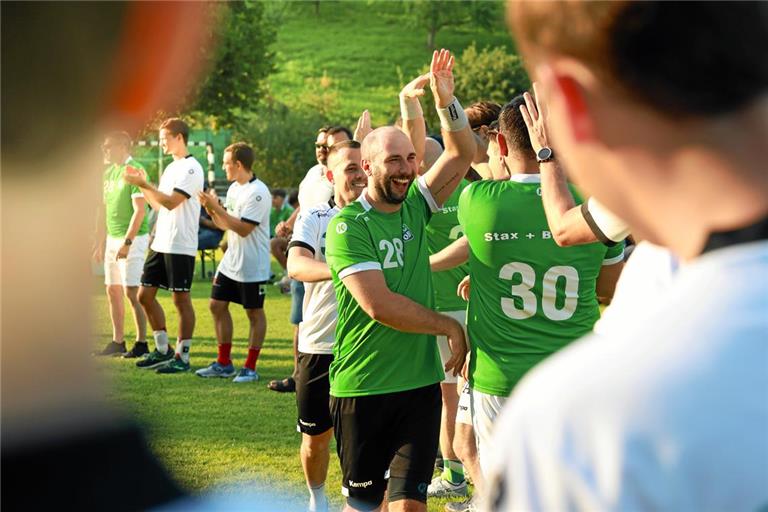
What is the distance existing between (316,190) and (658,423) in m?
6.92

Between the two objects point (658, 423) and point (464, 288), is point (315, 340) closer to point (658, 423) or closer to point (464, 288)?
point (464, 288)

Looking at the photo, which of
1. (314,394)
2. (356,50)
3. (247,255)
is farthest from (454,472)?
(356,50)

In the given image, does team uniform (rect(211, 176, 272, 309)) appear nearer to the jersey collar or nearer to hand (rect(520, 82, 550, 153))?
the jersey collar

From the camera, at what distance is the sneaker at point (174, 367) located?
1076cm

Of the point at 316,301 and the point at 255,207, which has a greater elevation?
the point at 255,207

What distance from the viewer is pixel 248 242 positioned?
10430 millimetres

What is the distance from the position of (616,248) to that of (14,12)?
4.43 metres

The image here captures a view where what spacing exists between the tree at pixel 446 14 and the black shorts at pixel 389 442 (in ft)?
250

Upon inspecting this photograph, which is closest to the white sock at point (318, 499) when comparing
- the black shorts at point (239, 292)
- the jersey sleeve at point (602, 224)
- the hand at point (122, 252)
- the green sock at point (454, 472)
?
Result: the green sock at point (454, 472)

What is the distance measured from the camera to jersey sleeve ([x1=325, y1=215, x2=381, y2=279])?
189 inches

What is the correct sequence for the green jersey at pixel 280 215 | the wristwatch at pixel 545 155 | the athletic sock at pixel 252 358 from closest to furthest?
the wristwatch at pixel 545 155 → the athletic sock at pixel 252 358 → the green jersey at pixel 280 215

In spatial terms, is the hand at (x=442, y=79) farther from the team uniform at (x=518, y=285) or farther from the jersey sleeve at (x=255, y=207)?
the jersey sleeve at (x=255, y=207)

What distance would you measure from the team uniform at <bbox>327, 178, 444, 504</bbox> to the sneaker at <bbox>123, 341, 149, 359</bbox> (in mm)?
7047

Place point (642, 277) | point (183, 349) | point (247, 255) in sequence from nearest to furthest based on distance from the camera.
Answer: point (642, 277) < point (247, 255) < point (183, 349)
